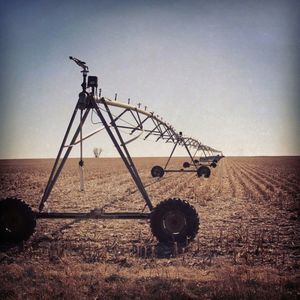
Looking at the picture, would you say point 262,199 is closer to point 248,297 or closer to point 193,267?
point 193,267

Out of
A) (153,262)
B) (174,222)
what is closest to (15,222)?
(153,262)

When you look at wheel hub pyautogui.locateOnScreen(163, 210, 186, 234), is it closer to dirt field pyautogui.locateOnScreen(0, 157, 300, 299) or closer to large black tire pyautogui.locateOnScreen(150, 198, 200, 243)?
large black tire pyautogui.locateOnScreen(150, 198, 200, 243)

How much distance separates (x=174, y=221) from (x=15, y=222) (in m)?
3.07

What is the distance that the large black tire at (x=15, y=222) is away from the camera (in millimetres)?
5883

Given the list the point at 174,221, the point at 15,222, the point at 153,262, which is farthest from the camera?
the point at 15,222

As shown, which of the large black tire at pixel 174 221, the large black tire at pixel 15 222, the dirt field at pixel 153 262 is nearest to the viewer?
the dirt field at pixel 153 262

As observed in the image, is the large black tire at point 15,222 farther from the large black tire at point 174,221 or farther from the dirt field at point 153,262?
the large black tire at point 174,221

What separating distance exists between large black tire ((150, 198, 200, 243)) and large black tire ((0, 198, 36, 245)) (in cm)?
240

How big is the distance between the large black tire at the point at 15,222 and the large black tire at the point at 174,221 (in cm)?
240

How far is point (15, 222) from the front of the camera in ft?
19.5

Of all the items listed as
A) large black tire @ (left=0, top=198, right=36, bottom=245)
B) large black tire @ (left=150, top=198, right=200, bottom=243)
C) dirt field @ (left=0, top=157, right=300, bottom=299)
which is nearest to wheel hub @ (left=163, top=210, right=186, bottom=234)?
large black tire @ (left=150, top=198, right=200, bottom=243)

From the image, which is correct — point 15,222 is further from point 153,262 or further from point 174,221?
point 174,221

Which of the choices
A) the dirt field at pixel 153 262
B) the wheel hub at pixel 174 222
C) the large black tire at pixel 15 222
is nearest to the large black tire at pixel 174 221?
the wheel hub at pixel 174 222

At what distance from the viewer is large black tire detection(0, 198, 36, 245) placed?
232 inches
